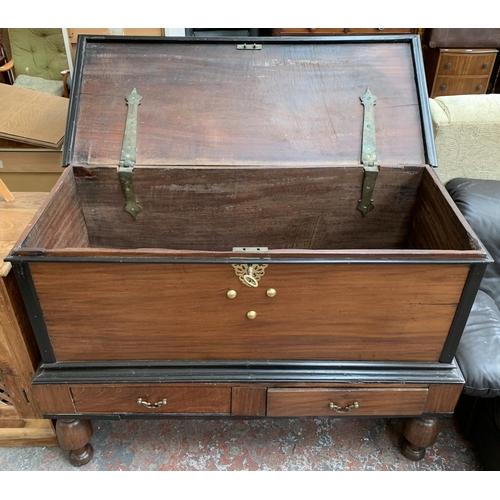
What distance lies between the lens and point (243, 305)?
1189 mm

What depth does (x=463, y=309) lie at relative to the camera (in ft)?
3.93

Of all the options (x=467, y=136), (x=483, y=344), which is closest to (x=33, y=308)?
(x=483, y=344)

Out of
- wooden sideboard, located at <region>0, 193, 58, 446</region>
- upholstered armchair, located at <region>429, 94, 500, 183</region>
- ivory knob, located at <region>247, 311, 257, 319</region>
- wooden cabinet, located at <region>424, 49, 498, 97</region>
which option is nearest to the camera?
ivory knob, located at <region>247, 311, 257, 319</region>

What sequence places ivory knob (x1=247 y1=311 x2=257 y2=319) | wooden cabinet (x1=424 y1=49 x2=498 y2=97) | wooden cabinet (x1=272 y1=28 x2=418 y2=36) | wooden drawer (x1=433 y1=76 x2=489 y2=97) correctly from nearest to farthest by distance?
ivory knob (x1=247 y1=311 x2=257 y2=319), wooden cabinet (x1=272 y1=28 x2=418 y2=36), wooden cabinet (x1=424 y1=49 x2=498 y2=97), wooden drawer (x1=433 y1=76 x2=489 y2=97)

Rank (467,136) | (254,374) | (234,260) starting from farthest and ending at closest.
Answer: (467,136), (254,374), (234,260)

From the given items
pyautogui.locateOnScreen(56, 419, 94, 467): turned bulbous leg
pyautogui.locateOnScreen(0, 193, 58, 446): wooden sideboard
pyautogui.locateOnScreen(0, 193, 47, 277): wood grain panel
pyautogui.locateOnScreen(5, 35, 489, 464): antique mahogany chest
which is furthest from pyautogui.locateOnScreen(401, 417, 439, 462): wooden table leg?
pyautogui.locateOnScreen(0, 193, 47, 277): wood grain panel

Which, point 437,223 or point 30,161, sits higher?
point 437,223

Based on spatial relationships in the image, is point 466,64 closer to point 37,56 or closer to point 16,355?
point 37,56

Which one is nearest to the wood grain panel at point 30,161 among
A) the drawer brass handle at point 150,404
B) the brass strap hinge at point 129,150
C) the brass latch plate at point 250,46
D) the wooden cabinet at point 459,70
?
the brass strap hinge at point 129,150

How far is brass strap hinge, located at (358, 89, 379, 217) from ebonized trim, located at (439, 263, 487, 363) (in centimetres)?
51

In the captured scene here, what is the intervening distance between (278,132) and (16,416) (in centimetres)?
126

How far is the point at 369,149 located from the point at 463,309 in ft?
1.96

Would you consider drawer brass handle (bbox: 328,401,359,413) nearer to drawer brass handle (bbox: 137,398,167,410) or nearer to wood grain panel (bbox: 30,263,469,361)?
wood grain panel (bbox: 30,263,469,361)

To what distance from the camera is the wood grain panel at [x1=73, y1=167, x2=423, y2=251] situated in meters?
1.55
